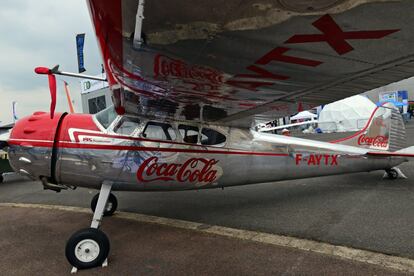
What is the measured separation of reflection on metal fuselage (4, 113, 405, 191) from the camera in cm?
393

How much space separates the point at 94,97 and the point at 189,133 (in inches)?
1158

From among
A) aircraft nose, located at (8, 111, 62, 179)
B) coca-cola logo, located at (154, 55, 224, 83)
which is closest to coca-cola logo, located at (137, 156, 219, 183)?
aircraft nose, located at (8, 111, 62, 179)

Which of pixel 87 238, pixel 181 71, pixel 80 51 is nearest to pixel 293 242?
pixel 87 238

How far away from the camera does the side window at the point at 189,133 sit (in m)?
4.62

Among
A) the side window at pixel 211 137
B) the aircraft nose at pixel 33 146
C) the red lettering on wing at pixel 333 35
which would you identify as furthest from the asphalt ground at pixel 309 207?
the red lettering on wing at pixel 333 35

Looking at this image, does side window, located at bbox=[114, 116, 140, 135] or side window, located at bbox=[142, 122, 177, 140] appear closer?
side window, located at bbox=[114, 116, 140, 135]

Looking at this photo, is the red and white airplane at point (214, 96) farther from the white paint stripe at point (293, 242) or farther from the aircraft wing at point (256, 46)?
the white paint stripe at point (293, 242)

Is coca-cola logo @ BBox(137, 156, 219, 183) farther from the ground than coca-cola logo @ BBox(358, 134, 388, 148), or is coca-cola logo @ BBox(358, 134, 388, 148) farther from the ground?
coca-cola logo @ BBox(358, 134, 388, 148)

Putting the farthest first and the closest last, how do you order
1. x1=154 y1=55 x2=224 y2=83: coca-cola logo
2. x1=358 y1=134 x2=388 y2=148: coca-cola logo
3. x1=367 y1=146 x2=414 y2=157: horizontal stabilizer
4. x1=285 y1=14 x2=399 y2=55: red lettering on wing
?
x1=358 y1=134 x2=388 y2=148: coca-cola logo → x1=367 y1=146 x2=414 y2=157: horizontal stabilizer → x1=154 y1=55 x2=224 y2=83: coca-cola logo → x1=285 y1=14 x2=399 y2=55: red lettering on wing

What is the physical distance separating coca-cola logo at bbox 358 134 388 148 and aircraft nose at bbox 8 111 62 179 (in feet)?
19.4

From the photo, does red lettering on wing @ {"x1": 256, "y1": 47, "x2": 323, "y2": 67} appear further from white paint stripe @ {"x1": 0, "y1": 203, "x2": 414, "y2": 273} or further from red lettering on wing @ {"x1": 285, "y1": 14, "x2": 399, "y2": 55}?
white paint stripe @ {"x1": 0, "y1": 203, "x2": 414, "y2": 273}

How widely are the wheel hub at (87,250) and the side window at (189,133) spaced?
6.30ft

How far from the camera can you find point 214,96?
343 centimetres

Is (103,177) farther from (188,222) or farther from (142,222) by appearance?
(188,222)
